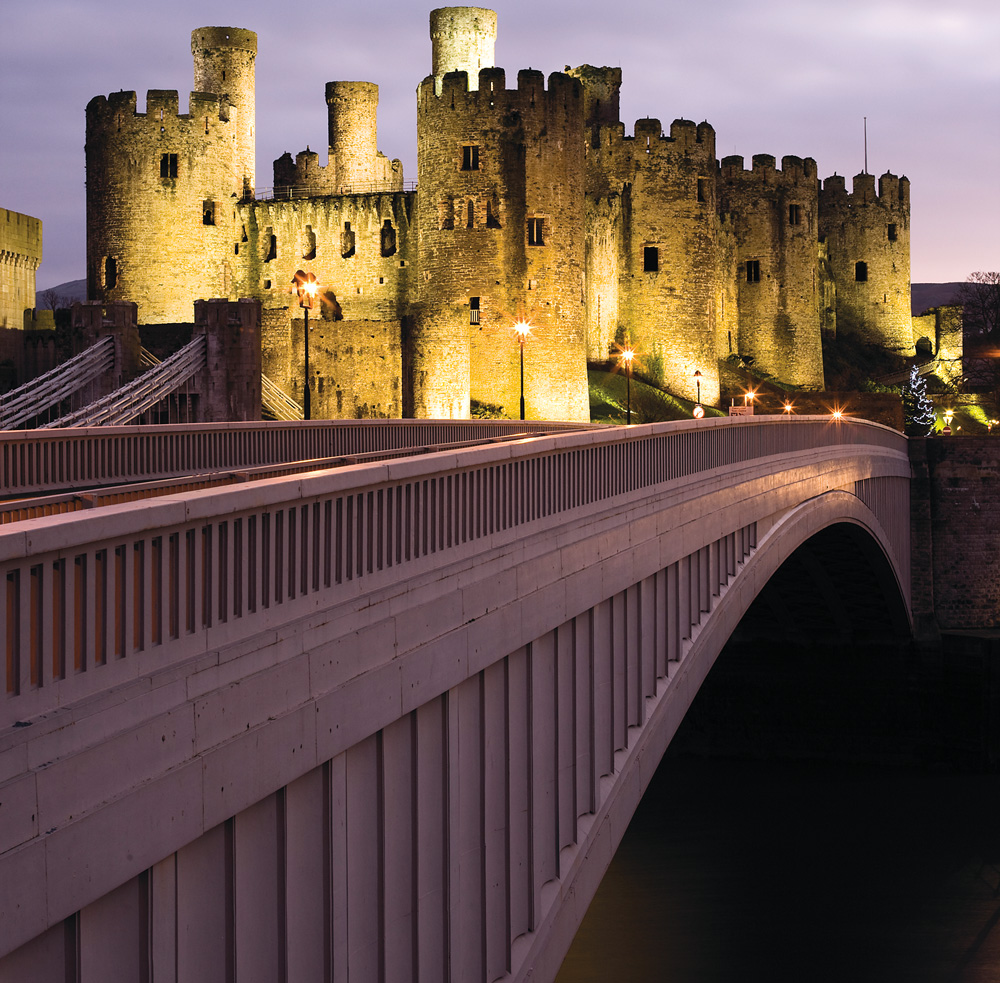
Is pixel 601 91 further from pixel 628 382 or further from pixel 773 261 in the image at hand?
pixel 628 382

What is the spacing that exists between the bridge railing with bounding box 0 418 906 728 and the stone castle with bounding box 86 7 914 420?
1613 inches

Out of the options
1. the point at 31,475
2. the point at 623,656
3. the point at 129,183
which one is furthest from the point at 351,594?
the point at 129,183

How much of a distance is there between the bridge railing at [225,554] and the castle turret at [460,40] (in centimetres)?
5120

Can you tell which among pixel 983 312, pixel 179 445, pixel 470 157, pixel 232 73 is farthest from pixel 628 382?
pixel 983 312

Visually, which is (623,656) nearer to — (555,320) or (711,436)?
(711,436)

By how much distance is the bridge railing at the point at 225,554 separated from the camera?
4.21m

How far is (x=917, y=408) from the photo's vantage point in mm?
65125

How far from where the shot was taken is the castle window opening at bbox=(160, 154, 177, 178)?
181 ft

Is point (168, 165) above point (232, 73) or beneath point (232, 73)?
beneath

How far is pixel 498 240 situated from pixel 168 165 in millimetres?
13949

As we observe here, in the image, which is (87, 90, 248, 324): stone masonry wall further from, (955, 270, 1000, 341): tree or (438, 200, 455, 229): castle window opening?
(955, 270, 1000, 341): tree

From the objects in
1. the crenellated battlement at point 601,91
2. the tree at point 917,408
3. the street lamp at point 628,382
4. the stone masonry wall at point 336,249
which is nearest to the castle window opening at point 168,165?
the stone masonry wall at point 336,249

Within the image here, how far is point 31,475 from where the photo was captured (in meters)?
16.3

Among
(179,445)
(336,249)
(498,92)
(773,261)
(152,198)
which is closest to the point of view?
(179,445)
